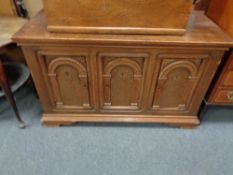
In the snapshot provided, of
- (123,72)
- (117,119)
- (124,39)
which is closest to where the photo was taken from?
(124,39)

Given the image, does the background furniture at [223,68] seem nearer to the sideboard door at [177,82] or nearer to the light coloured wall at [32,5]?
the sideboard door at [177,82]

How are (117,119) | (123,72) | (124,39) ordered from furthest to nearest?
(117,119) < (123,72) < (124,39)

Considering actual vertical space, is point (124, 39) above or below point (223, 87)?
above

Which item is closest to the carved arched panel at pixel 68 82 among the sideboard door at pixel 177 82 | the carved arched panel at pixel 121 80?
the carved arched panel at pixel 121 80

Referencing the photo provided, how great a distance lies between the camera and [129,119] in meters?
1.35

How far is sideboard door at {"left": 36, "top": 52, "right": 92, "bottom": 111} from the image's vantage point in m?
1.04

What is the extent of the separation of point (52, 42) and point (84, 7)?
0.78 ft

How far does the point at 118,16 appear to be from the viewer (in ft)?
3.06

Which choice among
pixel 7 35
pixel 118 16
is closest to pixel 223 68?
pixel 118 16

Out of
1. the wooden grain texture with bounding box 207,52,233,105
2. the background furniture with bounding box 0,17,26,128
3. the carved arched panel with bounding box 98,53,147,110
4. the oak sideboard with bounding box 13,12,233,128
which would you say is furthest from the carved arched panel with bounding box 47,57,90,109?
the wooden grain texture with bounding box 207,52,233,105

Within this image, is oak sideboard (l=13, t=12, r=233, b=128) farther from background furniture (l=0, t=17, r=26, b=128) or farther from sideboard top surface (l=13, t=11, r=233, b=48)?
background furniture (l=0, t=17, r=26, b=128)

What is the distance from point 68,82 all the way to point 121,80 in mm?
333

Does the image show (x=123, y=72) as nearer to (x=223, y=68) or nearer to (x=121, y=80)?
(x=121, y=80)

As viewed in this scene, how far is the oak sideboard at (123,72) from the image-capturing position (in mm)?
952
